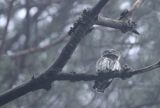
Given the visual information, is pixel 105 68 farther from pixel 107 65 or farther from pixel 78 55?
pixel 78 55

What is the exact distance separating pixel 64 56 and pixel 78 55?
8.69 ft

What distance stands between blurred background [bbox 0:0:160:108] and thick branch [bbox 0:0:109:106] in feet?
4.40

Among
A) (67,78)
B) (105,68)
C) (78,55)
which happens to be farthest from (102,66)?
(78,55)

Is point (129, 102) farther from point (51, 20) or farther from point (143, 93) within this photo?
point (51, 20)

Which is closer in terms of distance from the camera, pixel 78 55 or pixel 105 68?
pixel 105 68

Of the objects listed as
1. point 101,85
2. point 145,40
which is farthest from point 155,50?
point 101,85

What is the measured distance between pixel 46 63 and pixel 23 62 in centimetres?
23

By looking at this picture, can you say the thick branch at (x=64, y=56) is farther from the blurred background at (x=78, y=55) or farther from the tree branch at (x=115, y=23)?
the blurred background at (x=78, y=55)

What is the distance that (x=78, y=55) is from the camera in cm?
456

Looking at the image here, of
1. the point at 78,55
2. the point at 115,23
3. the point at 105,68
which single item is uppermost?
the point at 78,55

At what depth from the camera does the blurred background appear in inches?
148

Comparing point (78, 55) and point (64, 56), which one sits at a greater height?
point (78, 55)

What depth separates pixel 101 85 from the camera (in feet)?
6.53

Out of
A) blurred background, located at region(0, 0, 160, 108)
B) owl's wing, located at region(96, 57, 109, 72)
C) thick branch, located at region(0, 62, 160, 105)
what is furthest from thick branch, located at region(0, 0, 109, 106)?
blurred background, located at region(0, 0, 160, 108)
